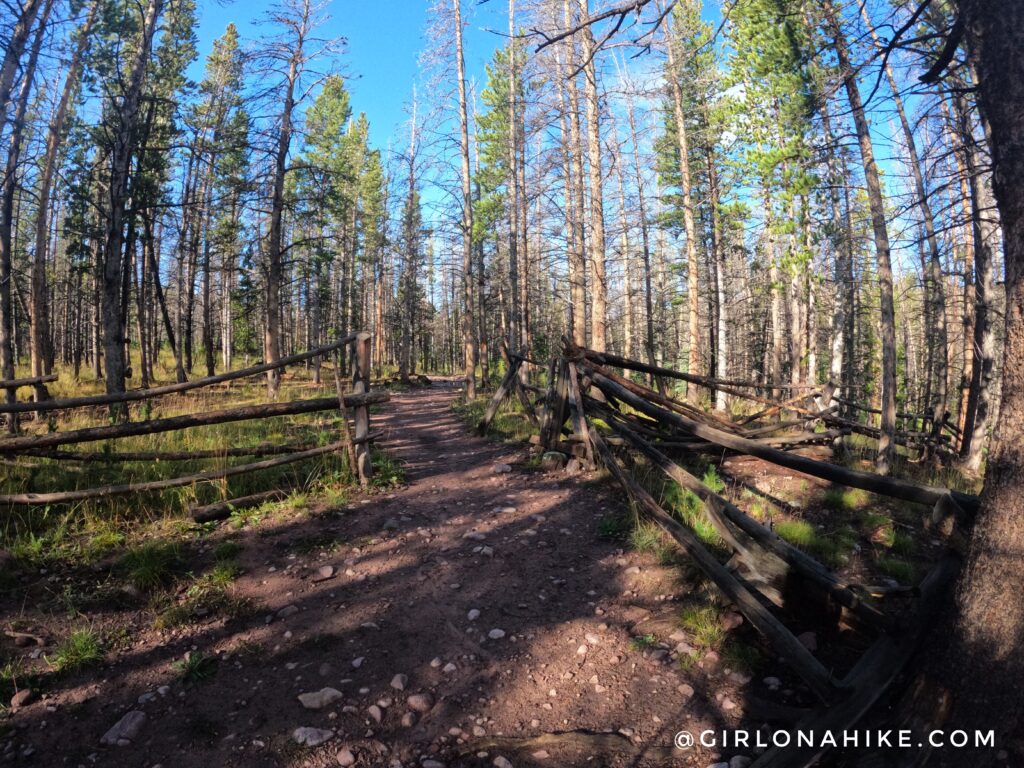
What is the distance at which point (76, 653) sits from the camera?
293 cm

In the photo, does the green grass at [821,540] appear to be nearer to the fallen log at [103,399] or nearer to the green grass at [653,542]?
the green grass at [653,542]

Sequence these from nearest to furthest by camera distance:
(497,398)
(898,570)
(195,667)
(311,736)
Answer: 1. (311,736)
2. (195,667)
3. (898,570)
4. (497,398)

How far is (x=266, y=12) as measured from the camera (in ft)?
46.0

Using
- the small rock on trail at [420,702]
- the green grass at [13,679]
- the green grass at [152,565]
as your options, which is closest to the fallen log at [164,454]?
the green grass at [152,565]

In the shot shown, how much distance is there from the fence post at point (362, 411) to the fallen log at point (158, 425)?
6.8 inches

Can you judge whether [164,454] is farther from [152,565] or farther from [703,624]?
[703,624]

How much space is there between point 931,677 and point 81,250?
2576 centimetres

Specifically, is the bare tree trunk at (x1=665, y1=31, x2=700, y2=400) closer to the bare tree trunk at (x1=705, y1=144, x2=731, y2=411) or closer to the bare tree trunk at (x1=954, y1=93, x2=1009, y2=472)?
the bare tree trunk at (x1=705, y1=144, x2=731, y2=411)

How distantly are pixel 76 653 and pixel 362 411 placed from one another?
3.24 metres

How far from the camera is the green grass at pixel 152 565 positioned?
12.1ft

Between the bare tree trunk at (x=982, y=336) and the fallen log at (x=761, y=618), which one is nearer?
the fallen log at (x=761, y=618)

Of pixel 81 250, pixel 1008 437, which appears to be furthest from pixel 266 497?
pixel 81 250

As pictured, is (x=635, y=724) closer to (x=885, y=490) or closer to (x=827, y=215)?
(x=885, y=490)

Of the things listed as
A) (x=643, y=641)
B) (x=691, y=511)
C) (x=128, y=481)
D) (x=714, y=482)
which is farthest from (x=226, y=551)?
(x=714, y=482)
